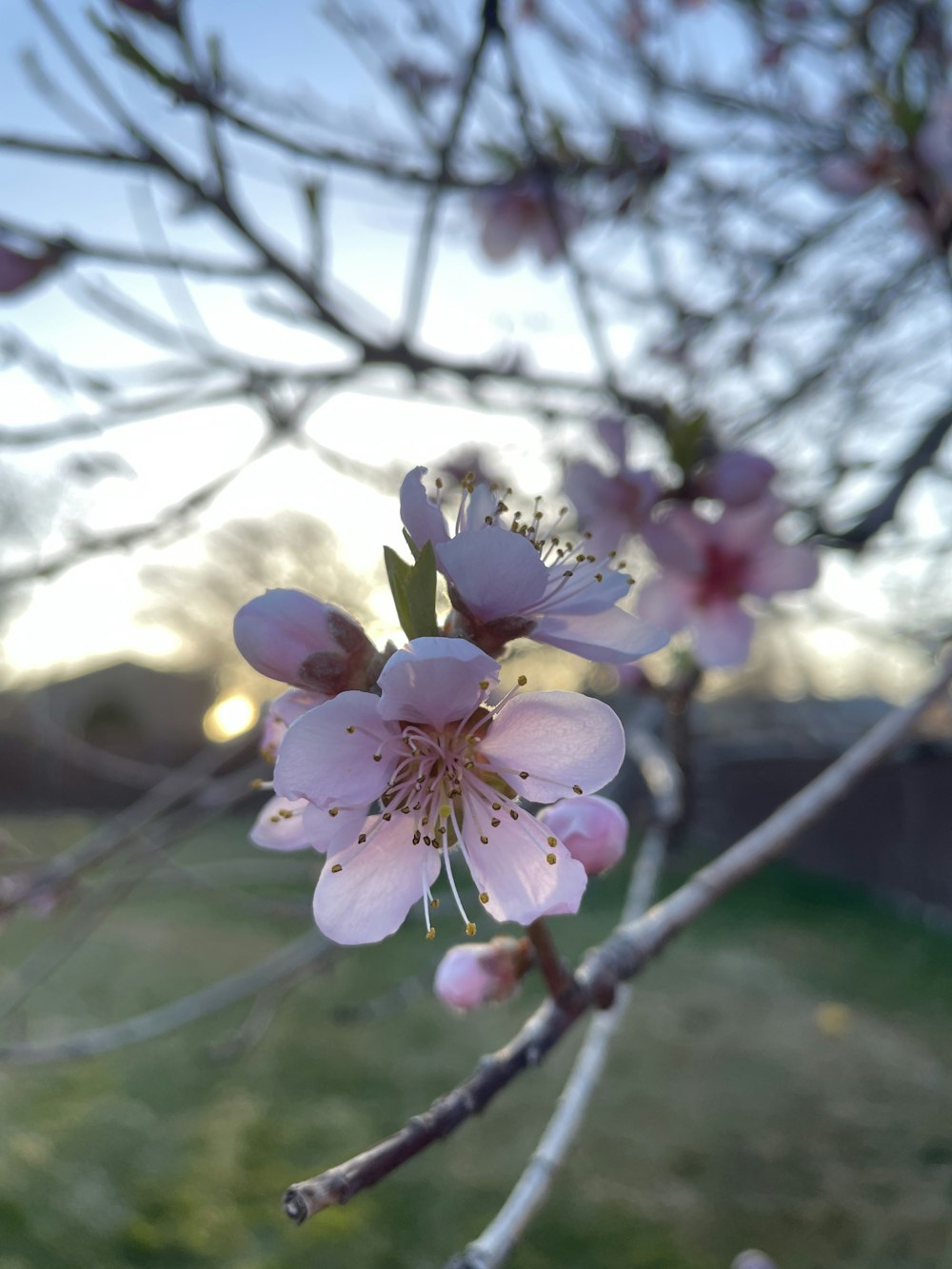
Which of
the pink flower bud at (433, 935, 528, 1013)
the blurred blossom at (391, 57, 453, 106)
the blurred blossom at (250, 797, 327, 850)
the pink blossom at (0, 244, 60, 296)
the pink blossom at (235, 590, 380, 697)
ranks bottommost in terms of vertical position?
the pink flower bud at (433, 935, 528, 1013)

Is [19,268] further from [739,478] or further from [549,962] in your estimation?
[549,962]

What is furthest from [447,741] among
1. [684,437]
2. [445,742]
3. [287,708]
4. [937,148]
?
[937,148]

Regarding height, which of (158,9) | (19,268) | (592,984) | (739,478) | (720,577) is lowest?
(720,577)

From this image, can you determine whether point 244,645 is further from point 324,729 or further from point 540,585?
point 540,585

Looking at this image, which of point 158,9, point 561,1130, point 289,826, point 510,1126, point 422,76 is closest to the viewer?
point 289,826

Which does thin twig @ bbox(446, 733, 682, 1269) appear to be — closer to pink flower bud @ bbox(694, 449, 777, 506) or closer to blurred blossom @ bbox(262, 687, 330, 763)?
blurred blossom @ bbox(262, 687, 330, 763)

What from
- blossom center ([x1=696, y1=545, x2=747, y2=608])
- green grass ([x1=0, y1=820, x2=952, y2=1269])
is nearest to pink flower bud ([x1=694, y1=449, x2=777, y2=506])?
blossom center ([x1=696, y1=545, x2=747, y2=608])
